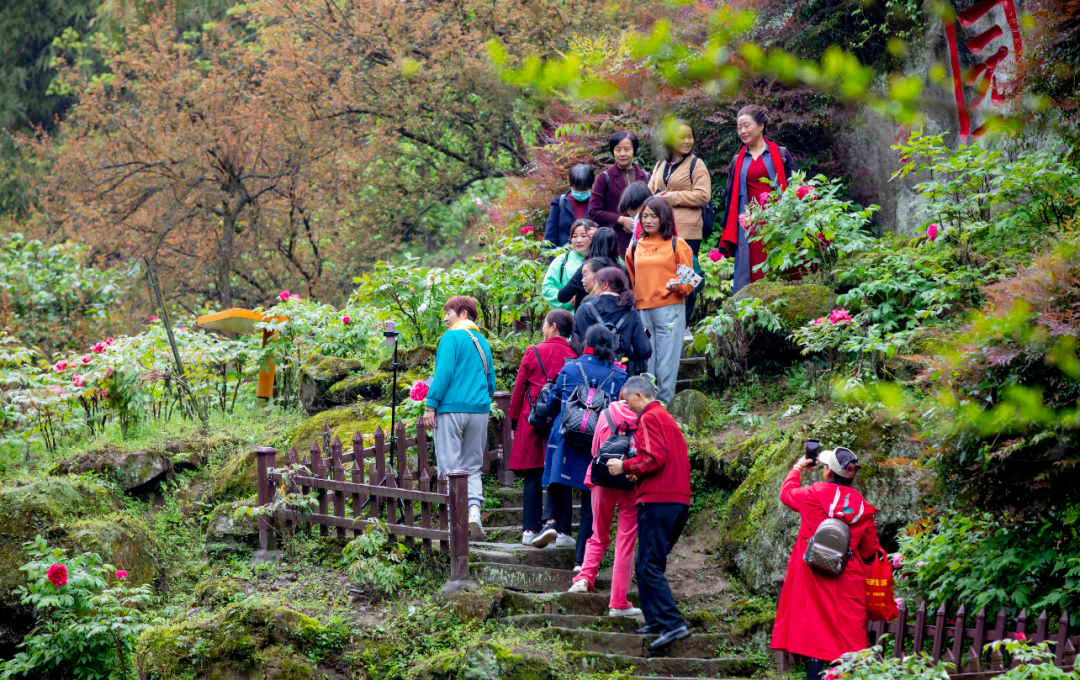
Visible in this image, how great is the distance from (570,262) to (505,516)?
2292 millimetres

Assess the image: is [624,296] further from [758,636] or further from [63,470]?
[63,470]

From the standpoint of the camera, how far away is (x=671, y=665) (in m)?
6.04

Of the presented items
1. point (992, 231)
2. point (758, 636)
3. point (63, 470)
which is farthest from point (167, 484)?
point (992, 231)

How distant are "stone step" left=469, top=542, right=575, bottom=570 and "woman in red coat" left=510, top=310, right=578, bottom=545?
12 cm

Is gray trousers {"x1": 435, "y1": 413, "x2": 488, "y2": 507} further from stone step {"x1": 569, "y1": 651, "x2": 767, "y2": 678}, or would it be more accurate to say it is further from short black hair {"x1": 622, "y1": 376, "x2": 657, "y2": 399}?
stone step {"x1": 569, "y1": 651, "x2": 767, "y2": 678}

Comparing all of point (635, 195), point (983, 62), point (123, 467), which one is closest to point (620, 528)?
point (635, 195)

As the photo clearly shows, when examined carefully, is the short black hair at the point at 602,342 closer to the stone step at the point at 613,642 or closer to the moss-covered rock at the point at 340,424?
the stone step at the point at 613,642

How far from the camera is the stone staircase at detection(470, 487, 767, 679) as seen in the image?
6031mm

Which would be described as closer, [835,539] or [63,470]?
[835,539]

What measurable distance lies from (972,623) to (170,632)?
4884 millimetres

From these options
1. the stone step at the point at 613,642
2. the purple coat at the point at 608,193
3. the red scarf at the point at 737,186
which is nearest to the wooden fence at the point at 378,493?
the stone step at the point at 613,642

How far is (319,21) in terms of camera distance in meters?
Answer: 16.0

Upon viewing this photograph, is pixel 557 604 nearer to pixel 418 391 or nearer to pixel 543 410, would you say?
pixel 543 410

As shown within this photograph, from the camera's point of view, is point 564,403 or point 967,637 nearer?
point 967,637
